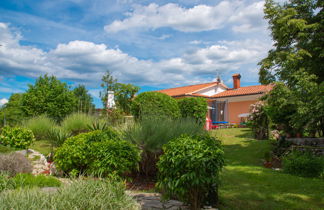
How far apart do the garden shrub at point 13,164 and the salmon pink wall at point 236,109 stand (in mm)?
20982

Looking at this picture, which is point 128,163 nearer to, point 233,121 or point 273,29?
point 273,29

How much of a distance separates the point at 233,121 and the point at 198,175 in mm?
22600

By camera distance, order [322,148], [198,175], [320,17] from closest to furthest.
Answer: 1. [198,175]
2. [322,148]
3. [320,17]

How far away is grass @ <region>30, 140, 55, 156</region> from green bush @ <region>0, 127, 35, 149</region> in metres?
1.02

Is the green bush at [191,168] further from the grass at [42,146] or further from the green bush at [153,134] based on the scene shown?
the grass at [42,146]

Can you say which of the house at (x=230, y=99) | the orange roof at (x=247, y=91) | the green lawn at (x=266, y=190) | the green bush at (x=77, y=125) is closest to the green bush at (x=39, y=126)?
the green bush at (x=77, y=125)

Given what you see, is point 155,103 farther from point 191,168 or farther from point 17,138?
point 191,168

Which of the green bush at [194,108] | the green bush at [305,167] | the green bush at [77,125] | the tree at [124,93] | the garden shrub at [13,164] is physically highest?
the tree at [124,93]

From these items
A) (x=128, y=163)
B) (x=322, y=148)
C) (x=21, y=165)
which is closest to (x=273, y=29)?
(x=322, y=148)

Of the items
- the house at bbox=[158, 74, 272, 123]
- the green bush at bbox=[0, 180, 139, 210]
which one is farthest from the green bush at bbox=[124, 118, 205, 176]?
the house at bbox=[158, 74, 272, 123]

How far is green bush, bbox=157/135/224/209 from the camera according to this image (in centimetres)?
369

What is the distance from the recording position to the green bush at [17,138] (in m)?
9.55

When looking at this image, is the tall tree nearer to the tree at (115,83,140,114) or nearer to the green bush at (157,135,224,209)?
the green bush at (157,135,224,209)

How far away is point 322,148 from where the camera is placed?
10.0 metres
